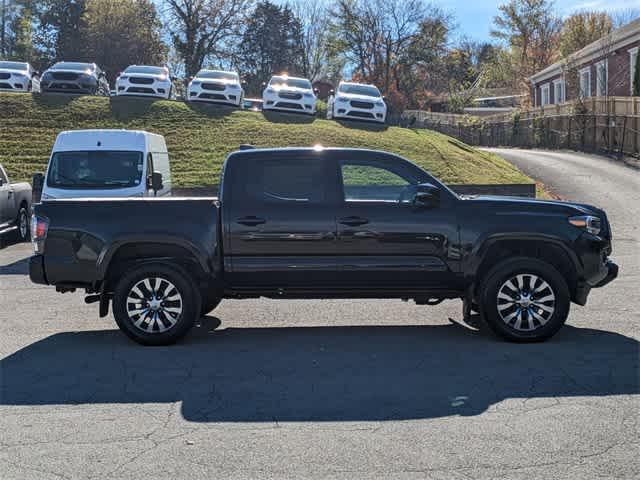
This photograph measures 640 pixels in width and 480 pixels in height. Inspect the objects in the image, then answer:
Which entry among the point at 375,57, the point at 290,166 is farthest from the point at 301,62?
the point at 290,166

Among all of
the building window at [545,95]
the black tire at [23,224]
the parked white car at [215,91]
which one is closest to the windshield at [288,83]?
the parked white car at [215,91]

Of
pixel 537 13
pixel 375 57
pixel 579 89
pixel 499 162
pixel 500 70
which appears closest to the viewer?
pixel 499 162

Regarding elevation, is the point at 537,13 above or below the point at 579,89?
above

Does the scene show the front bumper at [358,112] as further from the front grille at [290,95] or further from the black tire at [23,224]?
the black tire at [23,224]

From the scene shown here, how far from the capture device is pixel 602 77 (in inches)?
1708

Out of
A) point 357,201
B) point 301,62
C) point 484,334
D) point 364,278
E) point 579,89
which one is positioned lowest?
point 484,334

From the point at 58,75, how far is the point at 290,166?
28596 mm

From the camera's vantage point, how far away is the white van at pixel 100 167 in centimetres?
1478

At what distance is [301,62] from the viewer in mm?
79750

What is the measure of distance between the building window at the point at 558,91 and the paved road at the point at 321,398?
44.8 meters

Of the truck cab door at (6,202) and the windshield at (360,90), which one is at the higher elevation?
the windshield at (360,90)

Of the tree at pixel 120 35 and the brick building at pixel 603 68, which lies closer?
the brick building at pixel 603 68

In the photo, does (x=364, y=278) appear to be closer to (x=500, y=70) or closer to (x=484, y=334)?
(x=484, y=334)

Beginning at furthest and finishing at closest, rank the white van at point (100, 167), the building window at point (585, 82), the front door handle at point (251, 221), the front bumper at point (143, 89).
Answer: the building window at point (585, 82), the front bumper at point (143, 89), the white van at point (100, 167), the front door handle at point (251, 221)
